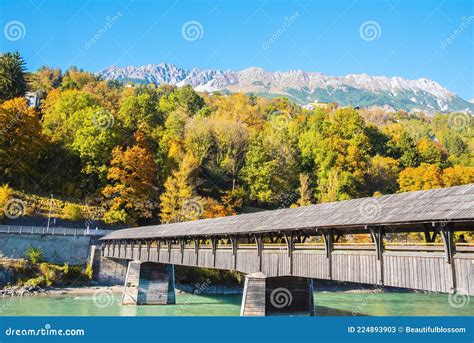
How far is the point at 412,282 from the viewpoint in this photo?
10977mm

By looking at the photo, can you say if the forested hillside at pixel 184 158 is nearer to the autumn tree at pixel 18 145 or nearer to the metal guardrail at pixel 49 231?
the autumn tree at pixel 18 145

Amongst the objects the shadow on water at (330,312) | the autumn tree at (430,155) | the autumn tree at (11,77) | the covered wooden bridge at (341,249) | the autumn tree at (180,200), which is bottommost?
the shadow on water at (330,312)

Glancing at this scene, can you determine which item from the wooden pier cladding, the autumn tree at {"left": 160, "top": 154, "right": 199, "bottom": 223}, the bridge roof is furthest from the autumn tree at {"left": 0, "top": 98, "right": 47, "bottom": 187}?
the bridge roof

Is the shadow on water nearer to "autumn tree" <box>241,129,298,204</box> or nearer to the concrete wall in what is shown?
the concrete wall

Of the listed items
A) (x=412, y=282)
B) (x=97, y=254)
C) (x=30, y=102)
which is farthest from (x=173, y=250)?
(x=30, y=102)

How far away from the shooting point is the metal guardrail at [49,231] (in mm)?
32625

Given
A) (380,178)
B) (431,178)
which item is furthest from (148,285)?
(431,178)

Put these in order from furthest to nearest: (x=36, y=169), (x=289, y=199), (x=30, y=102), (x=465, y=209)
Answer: (x=30, y=102), (x=289, y=199), (x=36, y=169), (x=465, y=209)

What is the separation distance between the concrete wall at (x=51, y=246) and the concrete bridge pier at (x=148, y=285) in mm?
9140

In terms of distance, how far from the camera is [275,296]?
17000 millimetres

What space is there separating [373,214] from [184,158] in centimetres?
3605

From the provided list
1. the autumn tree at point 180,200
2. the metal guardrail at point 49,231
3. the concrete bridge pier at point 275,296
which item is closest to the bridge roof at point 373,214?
the concrete bridge pier at point 275,296
